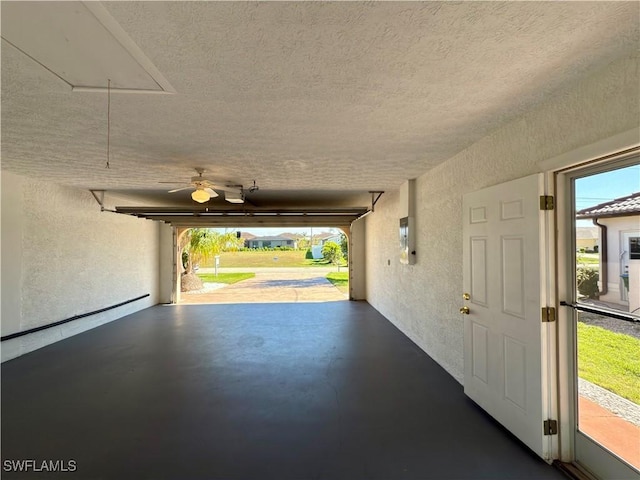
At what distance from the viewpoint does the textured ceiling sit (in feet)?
4.26

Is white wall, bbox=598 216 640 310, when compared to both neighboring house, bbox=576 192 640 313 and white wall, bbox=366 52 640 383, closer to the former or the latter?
neighboring house, bbox=576 192 640 313

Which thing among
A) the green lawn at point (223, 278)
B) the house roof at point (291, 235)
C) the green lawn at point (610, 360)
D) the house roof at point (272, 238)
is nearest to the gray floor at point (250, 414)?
the green lawn at point (610, 360)

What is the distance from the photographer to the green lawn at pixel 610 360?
5.76ft

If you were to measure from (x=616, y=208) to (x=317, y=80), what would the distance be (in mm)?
1936

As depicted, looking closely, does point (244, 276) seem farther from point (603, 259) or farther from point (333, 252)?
point (603, 259)

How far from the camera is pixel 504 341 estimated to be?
2381mm

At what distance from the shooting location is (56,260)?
4.79 meters

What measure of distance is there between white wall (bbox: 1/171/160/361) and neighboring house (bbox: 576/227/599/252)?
6055 millimetres

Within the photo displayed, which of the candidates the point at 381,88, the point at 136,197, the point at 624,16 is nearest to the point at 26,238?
the point at 136,197

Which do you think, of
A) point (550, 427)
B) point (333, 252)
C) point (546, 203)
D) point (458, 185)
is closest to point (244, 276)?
point (333, 252)

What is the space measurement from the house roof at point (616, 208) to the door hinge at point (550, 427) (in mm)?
1403

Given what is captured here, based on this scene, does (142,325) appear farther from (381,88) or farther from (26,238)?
(381,88)

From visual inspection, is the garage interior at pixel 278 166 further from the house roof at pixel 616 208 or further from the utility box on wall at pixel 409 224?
the house roof at pixel 616 208

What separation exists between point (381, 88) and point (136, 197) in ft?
20.7
